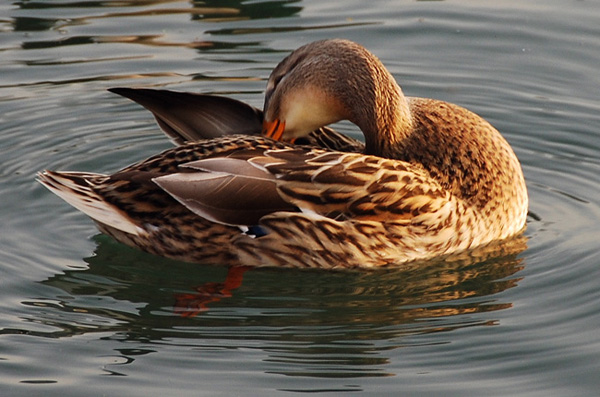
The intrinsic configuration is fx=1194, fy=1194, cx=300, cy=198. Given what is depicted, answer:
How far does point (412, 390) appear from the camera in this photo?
20.0 feet

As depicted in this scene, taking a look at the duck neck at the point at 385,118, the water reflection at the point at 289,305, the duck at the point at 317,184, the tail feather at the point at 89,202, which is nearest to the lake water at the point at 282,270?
the water reflection at the point at 289,305

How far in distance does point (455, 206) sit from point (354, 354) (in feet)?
5.11

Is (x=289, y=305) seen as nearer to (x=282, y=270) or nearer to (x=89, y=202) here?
(x=282, y=270)

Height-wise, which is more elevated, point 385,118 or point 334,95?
point 334,95

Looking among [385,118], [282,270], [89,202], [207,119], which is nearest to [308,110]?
[385,118]

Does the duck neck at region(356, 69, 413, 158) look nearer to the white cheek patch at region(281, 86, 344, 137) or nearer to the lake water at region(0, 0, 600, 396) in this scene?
the white cheek patch at region(281, 86, 344, 137)

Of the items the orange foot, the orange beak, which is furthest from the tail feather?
the orange beak

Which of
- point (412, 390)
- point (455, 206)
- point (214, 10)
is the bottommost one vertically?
point (412, 390)

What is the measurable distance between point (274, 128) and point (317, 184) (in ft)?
2.47

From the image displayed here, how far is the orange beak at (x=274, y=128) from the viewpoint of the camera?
25.9 feet

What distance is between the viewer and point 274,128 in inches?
311

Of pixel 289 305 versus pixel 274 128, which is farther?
pixel 274 128

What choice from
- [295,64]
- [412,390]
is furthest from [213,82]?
[412,390]

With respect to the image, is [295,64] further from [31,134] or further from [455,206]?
[31,134]
